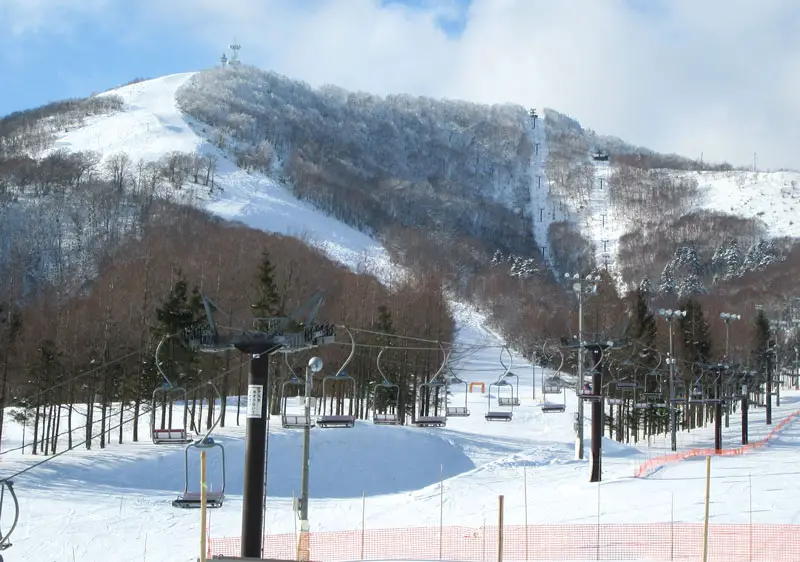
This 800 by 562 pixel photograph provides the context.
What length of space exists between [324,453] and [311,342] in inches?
953

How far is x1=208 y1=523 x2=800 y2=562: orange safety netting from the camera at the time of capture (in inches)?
893

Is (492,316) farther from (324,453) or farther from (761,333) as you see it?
(324,453)

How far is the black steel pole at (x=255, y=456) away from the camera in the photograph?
1858 centimetres

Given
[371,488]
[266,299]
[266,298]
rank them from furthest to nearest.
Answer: [266,298]
[266,299]
[371,488]

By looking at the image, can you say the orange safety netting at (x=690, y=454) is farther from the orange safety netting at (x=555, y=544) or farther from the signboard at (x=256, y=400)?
the signboard at (x=256, y=400)

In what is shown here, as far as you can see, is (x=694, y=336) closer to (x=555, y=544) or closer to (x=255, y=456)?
(x=555, y=544)

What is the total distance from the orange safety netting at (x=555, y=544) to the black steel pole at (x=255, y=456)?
5.46m

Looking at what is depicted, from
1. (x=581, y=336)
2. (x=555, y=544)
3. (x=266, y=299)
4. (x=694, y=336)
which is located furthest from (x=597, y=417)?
(x=694, y=336)

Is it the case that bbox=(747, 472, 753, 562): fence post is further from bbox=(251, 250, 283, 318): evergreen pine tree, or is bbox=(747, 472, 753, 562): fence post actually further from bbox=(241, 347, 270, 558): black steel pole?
bbox=(251, 250, 283, 318): evergreen pine tree

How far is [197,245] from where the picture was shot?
470ft

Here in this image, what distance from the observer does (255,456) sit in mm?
18766

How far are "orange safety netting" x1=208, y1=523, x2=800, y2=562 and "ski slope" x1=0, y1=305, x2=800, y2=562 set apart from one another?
1040 millimetres

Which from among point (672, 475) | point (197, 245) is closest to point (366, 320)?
point (672, 475)

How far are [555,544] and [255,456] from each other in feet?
32.5
